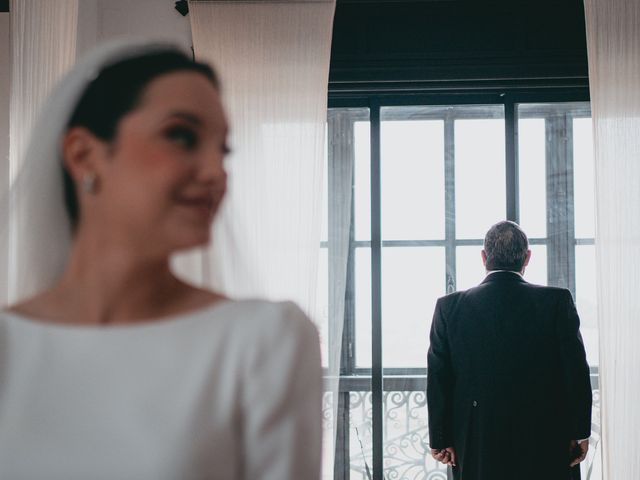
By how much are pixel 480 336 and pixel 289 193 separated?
1.45m

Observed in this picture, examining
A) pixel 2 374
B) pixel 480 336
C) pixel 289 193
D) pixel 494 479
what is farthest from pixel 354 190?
pixel 2 374

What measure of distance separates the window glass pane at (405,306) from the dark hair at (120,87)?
13.8 ft

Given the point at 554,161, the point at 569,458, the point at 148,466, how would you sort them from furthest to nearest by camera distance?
the point at 554,161 < the point at 569,458 < the point at 148,466

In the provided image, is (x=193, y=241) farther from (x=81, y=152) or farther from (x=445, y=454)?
(x=445, y=454)

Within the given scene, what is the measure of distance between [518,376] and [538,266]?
1.36 meters

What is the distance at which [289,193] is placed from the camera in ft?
15.3

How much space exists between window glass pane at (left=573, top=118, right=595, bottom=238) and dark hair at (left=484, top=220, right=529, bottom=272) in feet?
4.09

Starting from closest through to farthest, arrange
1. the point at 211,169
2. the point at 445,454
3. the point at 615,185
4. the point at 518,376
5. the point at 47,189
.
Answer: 1. the point at 211,169
2. the point at 47,189
3. the point at 518,376
4. the point at 445,454
5. the point at 615,185

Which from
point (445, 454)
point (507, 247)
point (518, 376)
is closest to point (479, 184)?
point (507, 247)

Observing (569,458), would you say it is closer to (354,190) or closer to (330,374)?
(330,374)

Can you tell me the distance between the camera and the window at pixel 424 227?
489cm

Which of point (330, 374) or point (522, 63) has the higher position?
point (522, 63)

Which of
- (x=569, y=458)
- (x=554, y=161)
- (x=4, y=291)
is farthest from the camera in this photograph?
(x=554, y=161)

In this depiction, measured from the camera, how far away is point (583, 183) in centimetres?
489
